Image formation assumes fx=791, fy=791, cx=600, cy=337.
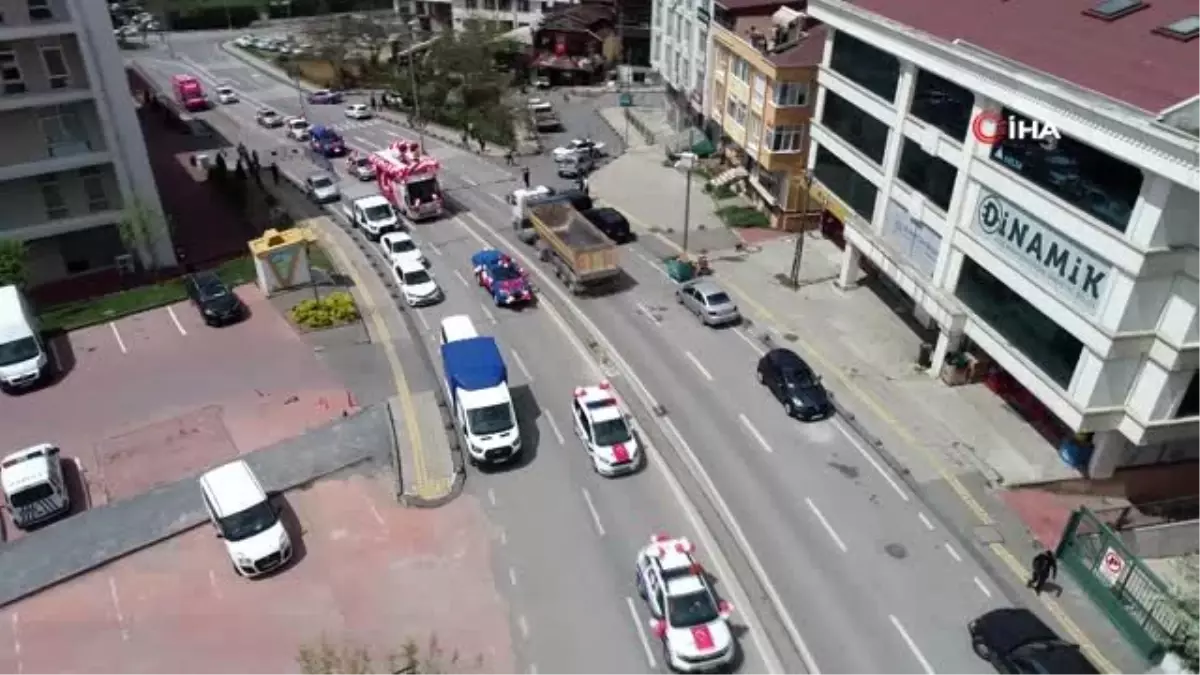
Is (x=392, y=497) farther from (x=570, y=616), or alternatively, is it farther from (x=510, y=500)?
(x=570, y=616)

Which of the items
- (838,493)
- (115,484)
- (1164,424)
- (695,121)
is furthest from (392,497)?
(695,121)

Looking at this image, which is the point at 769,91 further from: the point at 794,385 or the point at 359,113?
the point at 359,113

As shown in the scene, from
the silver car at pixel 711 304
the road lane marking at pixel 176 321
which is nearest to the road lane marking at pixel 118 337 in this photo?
the road lane marking at pixel 176 321

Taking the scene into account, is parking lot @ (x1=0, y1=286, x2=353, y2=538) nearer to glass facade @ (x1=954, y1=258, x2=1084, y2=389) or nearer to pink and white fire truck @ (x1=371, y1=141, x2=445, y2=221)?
pink and white fire truck @ (x1=371, y1=141, x2=445, y2=221)

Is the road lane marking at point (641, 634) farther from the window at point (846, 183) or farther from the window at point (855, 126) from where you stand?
the window at point (855, 126)

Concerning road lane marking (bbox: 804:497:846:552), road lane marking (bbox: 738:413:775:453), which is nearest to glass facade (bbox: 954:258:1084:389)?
road lane marking (bbox: 804:497:846:552)
